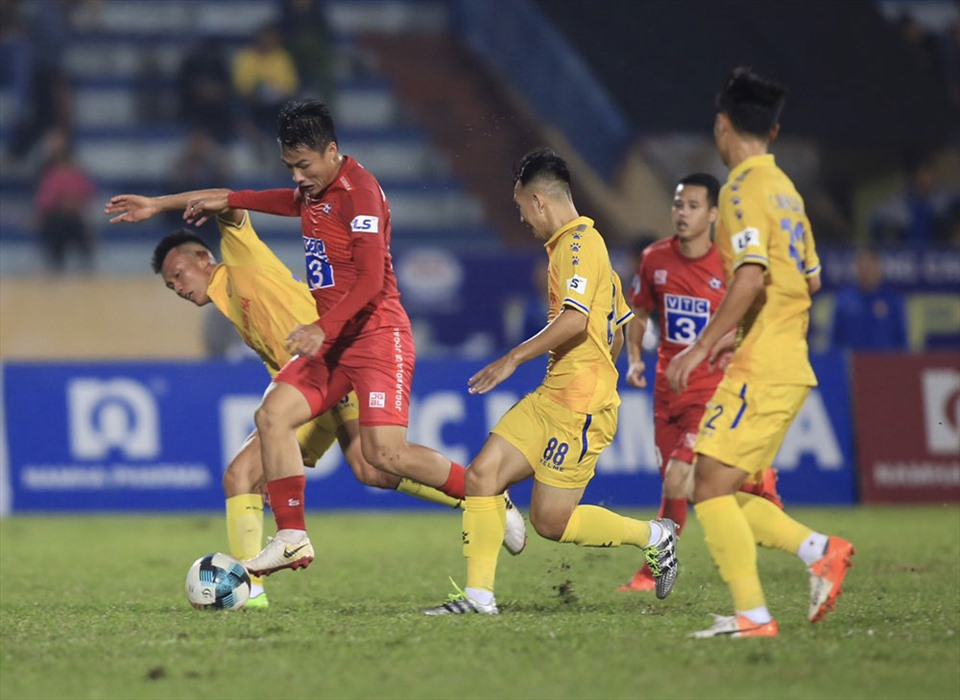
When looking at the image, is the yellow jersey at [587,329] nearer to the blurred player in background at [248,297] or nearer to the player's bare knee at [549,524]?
the player's bare knee at [549,524]

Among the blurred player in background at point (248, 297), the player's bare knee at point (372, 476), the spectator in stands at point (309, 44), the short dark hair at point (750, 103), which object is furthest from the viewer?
the spectator in stands at point (309, 44)

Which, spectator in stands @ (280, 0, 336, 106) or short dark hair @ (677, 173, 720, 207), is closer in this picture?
short dark hair @ (677, 173, 720, 207)

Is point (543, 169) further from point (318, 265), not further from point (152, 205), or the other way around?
point (152, 205)

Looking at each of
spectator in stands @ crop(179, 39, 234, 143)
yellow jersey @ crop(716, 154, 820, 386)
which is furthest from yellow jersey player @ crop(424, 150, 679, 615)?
spectator in stands @ crop(179, 39, 234, 143)

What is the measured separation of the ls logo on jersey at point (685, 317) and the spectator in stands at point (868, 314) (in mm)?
7333

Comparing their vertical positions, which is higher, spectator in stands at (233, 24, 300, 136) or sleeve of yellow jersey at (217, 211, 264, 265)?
spectator in stands at (233, 24, 300, 136)

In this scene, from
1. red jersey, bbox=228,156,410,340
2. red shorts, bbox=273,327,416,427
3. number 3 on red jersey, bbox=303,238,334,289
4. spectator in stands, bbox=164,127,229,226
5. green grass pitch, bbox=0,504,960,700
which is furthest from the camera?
spectator in stands, bbox=164,127,229,226

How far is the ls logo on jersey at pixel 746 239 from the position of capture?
5836 mm

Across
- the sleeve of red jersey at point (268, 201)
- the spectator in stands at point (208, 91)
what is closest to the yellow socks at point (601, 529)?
the sleeve of red jersey at point (268, 201)

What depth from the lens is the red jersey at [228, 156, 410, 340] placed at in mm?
7133

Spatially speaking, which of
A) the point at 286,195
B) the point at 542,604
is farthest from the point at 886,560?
the point at 286,195

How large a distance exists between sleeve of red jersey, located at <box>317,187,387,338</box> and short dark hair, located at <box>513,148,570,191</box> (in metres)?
0.72

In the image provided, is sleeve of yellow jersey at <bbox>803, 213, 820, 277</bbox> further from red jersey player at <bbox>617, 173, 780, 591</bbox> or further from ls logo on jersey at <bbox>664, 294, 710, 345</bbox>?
ls logo on jersey at <bbox>664, 294, 710, 345</bbox>

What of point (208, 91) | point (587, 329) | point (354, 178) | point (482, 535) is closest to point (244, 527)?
point (482, 535)
